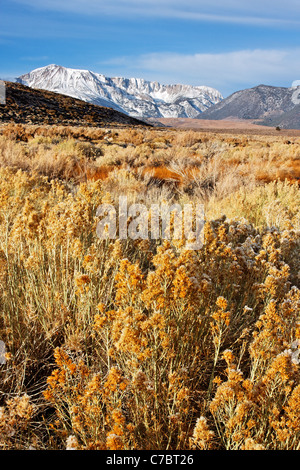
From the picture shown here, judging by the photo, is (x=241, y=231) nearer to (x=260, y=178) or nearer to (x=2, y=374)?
(x=2, y=374)

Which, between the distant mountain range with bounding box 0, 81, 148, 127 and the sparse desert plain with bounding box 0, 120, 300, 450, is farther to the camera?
the distant mountain range with bounding box 0, 81, 148, 127

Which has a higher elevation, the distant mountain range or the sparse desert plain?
the distant mountain range

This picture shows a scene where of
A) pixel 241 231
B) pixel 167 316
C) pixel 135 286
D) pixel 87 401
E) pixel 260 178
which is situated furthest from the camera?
pixel 260 178

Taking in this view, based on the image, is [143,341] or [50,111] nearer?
[143,341]

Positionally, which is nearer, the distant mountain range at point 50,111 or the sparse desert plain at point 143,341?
the sparse desert plain at point 143,341

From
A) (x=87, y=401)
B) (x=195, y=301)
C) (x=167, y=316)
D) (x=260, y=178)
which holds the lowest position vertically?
(x=87, y=401)

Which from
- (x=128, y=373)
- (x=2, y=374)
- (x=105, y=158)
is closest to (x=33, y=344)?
(x=2, y=374)

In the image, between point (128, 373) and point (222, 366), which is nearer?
point (128, 373)

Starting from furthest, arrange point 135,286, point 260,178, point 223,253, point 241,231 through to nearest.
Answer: point 260,178
point 241,231
point 223,253
point 135,286

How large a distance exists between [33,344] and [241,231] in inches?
90.1

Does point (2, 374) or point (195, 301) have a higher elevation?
point (195, 301)

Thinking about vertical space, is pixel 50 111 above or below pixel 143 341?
above

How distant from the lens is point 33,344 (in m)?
2.16

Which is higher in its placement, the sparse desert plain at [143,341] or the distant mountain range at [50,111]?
the distant mountain range at [50,111]
